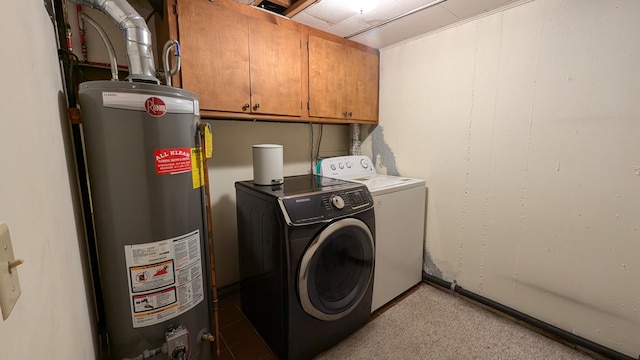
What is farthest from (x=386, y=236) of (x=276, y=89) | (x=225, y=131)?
(x=225, y=131)

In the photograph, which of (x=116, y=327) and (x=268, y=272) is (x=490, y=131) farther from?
(x=116, y=327)

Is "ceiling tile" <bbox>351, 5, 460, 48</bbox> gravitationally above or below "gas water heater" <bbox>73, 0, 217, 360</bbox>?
above

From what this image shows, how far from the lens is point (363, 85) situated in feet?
7.68

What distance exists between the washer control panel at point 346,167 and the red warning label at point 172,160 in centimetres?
124

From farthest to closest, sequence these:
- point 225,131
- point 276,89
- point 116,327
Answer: point 225,131
point 276,89
point 116,327

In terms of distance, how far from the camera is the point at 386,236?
1.86 meters

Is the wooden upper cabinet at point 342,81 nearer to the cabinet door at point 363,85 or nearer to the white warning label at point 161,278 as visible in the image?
the cabinet door at point 363,85

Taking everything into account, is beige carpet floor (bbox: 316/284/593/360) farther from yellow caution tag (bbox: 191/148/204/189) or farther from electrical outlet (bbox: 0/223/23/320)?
electrical outlet (bbox: 0/223/23/320)

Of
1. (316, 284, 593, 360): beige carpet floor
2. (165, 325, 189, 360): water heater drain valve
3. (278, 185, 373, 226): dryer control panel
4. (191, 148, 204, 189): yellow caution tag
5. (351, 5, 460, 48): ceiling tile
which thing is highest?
(351, 5, 460, 48): ceiling tile

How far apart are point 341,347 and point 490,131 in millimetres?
1746

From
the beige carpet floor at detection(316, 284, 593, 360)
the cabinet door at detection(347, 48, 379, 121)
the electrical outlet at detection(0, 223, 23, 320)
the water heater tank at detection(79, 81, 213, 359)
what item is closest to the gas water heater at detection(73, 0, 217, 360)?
the water heater tank at detection(79, 81, 213, 359)

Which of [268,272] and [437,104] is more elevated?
[437,104]

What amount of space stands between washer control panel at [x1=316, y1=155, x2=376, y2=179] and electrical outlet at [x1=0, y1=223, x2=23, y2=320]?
1849mm

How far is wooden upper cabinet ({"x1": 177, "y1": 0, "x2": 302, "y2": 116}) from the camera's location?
143 cm
